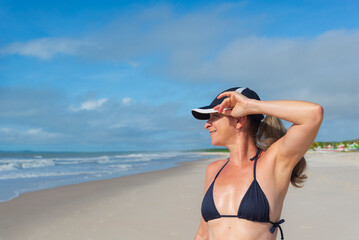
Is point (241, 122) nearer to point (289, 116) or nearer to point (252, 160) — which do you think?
point (252, 160)

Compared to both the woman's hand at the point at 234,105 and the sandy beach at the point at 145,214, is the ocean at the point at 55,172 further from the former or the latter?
the woman's hand at the point at 234,105

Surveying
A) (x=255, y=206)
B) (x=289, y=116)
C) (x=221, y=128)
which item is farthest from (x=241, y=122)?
(x=255, y=206)

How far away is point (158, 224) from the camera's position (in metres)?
6.36

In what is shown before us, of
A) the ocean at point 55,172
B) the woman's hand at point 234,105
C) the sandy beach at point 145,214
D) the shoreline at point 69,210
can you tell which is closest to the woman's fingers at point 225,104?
the woman's hand at point 234,105

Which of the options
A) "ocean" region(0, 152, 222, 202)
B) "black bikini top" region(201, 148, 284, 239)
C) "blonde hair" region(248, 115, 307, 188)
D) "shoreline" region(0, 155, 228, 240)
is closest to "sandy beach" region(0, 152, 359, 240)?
"shoreline" region(0, 155, 228, 240)

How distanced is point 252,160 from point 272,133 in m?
0.26

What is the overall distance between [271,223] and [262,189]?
0.25m

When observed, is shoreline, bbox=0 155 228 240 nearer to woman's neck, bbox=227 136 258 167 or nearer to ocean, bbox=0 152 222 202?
ocean, bbox=0 152 222 202

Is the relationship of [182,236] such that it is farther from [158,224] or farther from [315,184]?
[315,184]

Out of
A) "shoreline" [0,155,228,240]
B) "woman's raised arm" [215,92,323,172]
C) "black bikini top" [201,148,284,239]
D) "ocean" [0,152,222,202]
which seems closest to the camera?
"woman's raised arm" [215,92,323,172]

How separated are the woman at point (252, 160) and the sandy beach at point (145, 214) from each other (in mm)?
3792

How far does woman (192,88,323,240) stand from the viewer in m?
1.87

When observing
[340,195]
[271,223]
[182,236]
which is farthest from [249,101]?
[340,195]

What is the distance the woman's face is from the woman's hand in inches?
4.1
